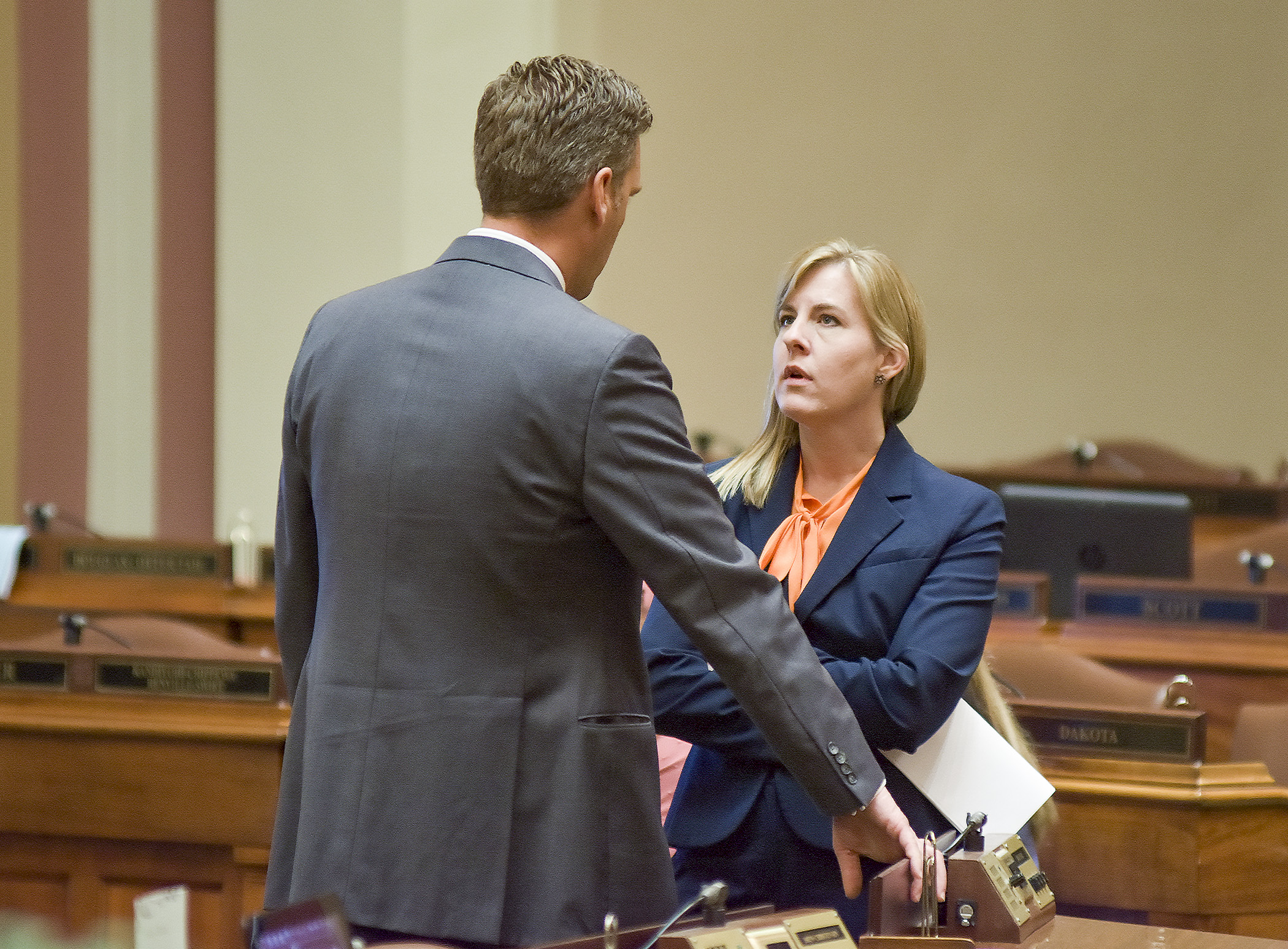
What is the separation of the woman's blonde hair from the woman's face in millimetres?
11

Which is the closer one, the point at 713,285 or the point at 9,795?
the point at 9,795

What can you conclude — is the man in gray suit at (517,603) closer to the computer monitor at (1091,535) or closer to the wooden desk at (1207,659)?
the wooden desk at (1207,659)

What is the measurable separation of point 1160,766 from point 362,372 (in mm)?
1411

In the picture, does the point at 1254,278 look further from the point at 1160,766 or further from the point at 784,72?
the point at 1160,766

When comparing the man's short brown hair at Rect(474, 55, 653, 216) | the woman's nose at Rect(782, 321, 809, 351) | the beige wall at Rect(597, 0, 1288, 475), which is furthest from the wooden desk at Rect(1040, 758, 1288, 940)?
the beige wall at Rect(597, 0, 1288, 475)

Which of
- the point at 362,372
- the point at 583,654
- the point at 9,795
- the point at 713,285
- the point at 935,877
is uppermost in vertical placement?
the point at 713,285

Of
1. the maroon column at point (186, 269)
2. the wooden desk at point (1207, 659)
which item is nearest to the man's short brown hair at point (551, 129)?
the wooden desk at point (1207, 659)

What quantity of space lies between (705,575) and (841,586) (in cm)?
24

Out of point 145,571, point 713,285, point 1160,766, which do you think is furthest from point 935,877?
point 713,285

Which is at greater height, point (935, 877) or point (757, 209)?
point (757, 209)

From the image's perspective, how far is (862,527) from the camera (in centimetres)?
160

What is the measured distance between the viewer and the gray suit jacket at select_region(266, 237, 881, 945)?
1.38m

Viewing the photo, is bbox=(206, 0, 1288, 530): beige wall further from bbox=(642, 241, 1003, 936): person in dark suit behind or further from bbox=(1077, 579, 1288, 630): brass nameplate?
bbox=(642, 241, 1003, 936): person in dark suit behind

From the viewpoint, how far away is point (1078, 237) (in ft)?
22.0
